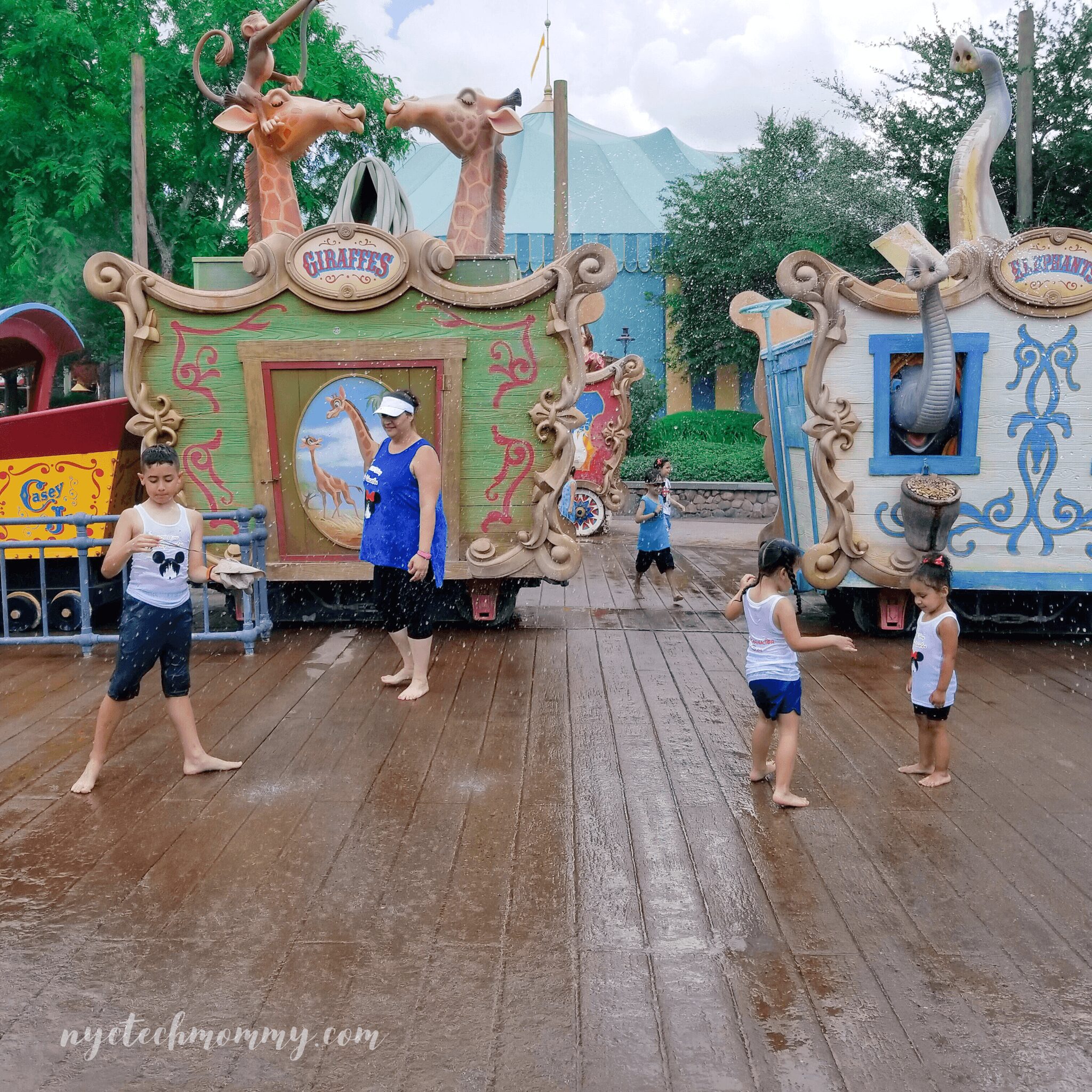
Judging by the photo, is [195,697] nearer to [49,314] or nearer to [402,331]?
[402,331]

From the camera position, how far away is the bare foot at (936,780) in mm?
4820

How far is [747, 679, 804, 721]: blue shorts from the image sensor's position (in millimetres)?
4625

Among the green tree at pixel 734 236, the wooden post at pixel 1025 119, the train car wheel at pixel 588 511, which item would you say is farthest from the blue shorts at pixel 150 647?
the green tree at pixel 734 236

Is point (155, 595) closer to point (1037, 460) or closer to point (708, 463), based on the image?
point (1037, 460)

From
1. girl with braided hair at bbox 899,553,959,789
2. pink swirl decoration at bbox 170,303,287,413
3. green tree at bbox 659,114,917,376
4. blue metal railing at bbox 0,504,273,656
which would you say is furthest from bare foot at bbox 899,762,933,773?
green tree at bbox 659,114,917,376

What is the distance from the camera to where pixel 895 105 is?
18594 millimetres

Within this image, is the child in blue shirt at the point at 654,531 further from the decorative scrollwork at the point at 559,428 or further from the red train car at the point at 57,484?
the red train car at the point at 57,484

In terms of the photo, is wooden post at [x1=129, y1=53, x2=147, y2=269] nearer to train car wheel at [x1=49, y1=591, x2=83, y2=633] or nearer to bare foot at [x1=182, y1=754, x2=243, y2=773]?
train car wheel at [x1=49, y1=591, x2=83, y2=633]

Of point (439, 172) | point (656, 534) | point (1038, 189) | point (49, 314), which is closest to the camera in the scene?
point (49, 314)

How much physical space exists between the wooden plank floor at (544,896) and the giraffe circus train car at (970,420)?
5.69ft

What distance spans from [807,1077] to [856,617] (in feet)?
20.5

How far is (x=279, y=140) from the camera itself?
8812 millimetres

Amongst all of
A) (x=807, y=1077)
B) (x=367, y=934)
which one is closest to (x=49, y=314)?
(x=367, y=934)

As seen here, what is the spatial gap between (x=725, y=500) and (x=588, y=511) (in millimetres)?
4865
